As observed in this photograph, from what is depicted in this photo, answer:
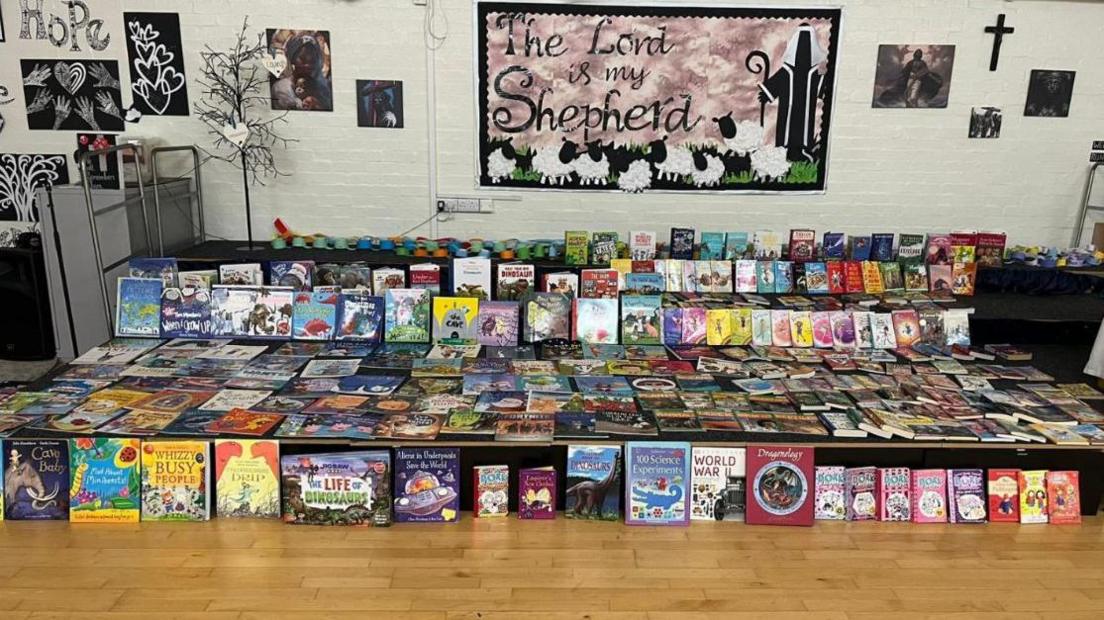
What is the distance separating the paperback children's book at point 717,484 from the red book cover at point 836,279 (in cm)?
222

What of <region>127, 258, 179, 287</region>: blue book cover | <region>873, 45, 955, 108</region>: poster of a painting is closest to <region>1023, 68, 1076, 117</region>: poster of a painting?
<region>873, 45, 955, 108</region>: poster of a painting

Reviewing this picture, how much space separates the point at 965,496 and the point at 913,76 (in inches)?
124

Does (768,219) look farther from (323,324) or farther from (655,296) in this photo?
(323,324)

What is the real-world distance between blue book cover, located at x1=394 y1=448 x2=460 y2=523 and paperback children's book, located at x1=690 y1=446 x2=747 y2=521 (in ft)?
3.36

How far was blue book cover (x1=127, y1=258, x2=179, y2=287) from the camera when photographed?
14.8 feet

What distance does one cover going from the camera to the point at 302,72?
5.07 m

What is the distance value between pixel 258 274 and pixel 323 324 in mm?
603

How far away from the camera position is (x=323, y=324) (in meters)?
4.43

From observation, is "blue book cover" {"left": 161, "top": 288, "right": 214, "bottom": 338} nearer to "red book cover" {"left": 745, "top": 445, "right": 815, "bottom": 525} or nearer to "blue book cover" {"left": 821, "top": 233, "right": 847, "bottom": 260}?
"red book cover" {"left": 745, "top": 445, "right": 815, "bottom": 525}

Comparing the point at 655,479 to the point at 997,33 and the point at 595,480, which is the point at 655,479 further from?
the point at 997,33

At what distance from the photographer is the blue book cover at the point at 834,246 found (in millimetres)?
5121

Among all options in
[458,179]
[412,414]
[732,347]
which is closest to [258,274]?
[458,179]

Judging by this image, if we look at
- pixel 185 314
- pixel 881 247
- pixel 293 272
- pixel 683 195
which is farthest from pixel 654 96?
pixel 185 314

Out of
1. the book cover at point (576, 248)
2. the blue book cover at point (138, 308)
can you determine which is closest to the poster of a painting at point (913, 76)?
the book cover at point (576, 248)
